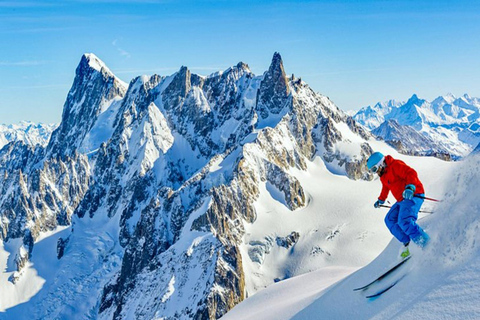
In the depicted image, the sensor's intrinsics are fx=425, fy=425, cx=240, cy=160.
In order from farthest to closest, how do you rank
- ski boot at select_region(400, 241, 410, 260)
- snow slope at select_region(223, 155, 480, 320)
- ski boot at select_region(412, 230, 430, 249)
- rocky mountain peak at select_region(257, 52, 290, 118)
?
rocky mountain peak at select_region(257, 52, 290, 118) → ski boot at select_region(400, 241, 410, 260) → ski boot at select_region(412, 230, 430, 249) → snow slope at select_region(223, 155, 480, 320)

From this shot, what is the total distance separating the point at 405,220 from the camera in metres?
10.9

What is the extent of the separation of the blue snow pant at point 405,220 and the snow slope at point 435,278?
0.35 metres

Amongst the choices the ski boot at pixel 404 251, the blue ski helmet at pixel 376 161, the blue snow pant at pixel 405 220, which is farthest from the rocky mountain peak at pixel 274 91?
the ski boot at pixel 404 251

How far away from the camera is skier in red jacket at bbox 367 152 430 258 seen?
34.0 feet

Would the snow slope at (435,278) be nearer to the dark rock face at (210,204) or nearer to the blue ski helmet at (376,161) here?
the blue ski helmet at (376,161)

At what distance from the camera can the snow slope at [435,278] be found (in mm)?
7266

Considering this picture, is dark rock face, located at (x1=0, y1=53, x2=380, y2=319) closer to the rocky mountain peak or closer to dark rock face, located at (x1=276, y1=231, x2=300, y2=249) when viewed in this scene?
dark rock face, located at (x1=276, y1=231, x2=300, y2=249)

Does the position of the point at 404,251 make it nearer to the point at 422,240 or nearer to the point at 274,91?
the point at 422,240

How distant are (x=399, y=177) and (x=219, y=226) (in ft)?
343

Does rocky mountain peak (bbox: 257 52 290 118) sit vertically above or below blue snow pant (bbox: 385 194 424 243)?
above

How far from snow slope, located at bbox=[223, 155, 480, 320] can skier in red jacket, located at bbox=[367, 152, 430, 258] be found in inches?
14.4

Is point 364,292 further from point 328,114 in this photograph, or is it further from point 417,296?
point 328,114

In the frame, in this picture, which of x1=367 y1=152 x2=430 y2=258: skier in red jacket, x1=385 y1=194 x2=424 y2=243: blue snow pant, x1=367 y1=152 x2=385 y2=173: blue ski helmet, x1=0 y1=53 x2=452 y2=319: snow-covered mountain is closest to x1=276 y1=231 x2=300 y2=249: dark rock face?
x1=0 y1=53 x2=452 y2=319: snow-covered mountain

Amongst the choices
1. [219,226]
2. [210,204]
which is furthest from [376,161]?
[210,204]
